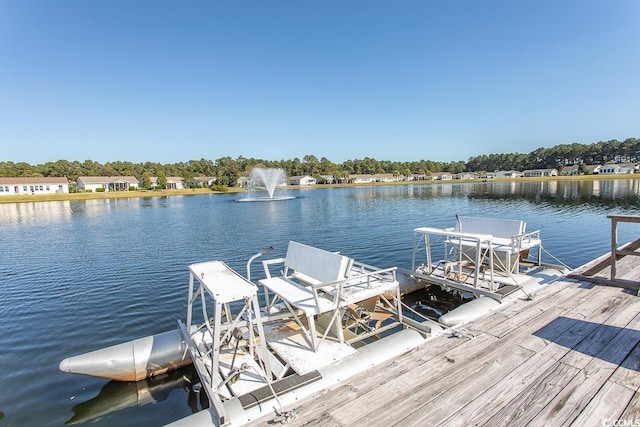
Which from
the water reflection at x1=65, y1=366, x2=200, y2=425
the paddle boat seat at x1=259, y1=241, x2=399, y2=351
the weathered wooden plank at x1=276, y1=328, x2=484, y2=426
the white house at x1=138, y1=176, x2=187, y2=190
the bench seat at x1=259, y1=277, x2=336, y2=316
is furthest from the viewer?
the white house at x1=138, y1=176, x2=187, y2=190

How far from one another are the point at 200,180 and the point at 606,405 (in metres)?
113

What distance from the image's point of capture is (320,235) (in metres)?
21.4

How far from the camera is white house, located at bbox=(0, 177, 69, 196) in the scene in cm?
7014

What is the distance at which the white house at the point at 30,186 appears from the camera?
70137mm

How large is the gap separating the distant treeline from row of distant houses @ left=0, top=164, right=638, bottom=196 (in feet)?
10.5

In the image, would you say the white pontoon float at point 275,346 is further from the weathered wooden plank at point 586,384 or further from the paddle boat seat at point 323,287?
the weathered wooden plank at point 586,384

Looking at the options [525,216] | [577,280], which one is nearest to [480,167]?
[525,216]

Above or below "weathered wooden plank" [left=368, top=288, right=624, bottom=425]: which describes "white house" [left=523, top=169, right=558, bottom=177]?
above

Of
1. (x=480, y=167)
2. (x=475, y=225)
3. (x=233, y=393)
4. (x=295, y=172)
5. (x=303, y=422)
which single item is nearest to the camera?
(x=303, y=422)

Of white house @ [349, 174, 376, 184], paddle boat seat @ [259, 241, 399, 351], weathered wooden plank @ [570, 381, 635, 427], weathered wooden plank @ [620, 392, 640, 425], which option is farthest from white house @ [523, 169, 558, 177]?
weathered wooden plank @ [620, 392, 640, 425]

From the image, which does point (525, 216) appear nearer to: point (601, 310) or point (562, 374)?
point (601, 310)

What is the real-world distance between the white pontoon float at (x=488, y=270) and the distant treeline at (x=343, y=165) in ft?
318

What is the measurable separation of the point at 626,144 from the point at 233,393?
557 feet

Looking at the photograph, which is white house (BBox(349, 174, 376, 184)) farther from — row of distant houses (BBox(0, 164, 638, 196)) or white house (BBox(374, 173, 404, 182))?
white house (BBox(374, 173, 404, 182))
